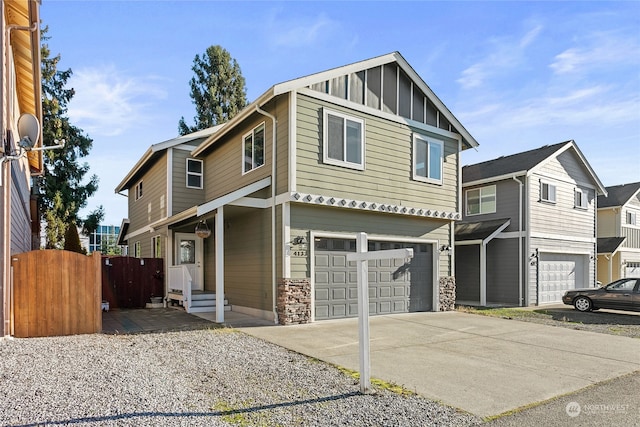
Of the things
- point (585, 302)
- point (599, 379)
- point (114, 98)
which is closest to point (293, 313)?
point (599, 379)

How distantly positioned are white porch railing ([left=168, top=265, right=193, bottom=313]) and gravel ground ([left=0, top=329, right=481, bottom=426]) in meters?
5.40

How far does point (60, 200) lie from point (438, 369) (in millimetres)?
20642

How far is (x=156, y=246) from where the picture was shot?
54.0ft

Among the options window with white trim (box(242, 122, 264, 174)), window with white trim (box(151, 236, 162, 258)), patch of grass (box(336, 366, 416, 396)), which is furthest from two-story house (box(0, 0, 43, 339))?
window with white trim (box(151, 236, 162, 258))

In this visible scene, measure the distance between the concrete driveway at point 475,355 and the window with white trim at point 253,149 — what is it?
4.78 m

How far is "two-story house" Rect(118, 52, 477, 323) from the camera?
10516 mm

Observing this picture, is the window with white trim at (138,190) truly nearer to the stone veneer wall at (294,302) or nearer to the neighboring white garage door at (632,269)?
the stone veneer wall at (294,302)

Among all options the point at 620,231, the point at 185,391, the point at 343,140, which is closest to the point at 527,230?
the point at 343,140

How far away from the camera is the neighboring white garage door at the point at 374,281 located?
36.0 feet

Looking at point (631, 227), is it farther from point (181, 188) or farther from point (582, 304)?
point (181, 188)

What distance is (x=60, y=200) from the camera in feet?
67.9

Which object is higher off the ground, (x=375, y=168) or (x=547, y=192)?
(x=375, y=168)
